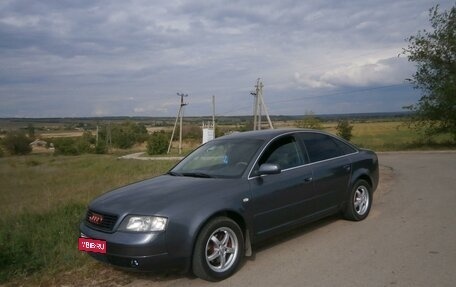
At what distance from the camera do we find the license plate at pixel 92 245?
14.8 ft

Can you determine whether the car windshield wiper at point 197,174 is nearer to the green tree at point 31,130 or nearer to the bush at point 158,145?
the bush at point 158,145

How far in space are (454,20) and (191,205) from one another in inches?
869

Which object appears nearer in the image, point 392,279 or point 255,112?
point 392,279

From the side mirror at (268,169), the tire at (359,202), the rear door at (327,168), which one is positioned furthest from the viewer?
the tire at (359,202)

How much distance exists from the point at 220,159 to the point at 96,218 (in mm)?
1762

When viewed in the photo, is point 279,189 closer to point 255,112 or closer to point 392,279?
point 392,279

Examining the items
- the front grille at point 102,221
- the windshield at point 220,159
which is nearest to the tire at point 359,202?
the windshield at point 220,159

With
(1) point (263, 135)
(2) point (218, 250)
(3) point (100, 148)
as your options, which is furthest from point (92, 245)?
(3) point (100, 148)

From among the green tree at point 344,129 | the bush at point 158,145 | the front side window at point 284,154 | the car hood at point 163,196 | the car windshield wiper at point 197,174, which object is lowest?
the bush at point 158,145

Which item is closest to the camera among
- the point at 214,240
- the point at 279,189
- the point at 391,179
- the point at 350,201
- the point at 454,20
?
the point at 214,240

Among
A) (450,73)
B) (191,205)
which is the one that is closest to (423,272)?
(191,205)

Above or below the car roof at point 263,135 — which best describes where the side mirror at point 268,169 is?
below

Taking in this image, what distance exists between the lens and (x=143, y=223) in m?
4.42

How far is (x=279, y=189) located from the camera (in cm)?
547
